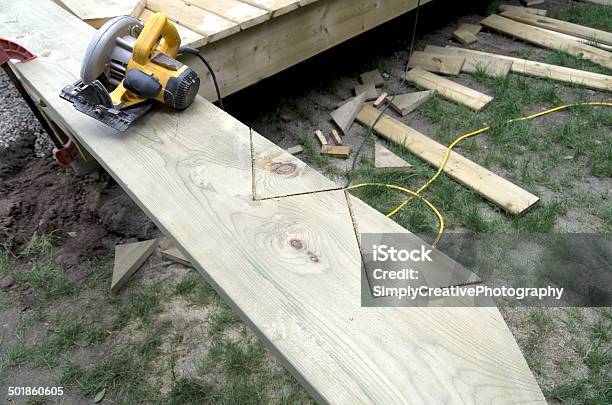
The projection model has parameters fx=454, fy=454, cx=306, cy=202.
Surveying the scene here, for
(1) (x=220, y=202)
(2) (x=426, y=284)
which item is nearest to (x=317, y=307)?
(2) (x=426, y=284)

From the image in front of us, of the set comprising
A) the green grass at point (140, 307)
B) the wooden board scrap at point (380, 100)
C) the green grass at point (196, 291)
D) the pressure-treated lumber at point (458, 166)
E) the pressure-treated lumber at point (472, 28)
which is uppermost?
the pressure-treated lumber at point (472, 28)

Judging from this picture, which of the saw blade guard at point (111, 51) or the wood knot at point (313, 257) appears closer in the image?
the wood knot at point (313, 257)

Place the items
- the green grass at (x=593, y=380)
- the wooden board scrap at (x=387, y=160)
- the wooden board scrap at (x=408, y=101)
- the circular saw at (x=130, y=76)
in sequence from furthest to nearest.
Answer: the wooden board scrap at (x=408, y=101)
the wooden board scrap at (x=387, y=160)
the green grass at (x=593, y=380)
the circular saw at (x=130, y=76)

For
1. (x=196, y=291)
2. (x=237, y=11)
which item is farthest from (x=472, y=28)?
(x=196, y=291)

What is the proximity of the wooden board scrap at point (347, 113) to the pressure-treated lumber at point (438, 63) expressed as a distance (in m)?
0.74

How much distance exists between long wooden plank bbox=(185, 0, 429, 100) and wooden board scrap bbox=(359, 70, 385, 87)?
52cm

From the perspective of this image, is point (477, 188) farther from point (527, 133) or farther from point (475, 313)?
point (475, 313)

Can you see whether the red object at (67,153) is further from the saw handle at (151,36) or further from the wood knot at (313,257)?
the wood knot at (313,257)

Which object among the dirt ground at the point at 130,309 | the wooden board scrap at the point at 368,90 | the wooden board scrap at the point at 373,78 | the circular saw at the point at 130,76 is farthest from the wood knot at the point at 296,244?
the wooden board scrap at the point at 373,78

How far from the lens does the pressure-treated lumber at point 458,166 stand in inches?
100

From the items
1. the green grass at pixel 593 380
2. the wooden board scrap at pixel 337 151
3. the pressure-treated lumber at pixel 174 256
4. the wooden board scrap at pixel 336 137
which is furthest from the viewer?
the wooden board scrap at pixel 336 137

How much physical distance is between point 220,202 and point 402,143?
6.44 feet

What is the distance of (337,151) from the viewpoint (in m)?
2.98

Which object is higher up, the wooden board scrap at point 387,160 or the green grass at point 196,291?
the wooden board scrap at point 387,160
